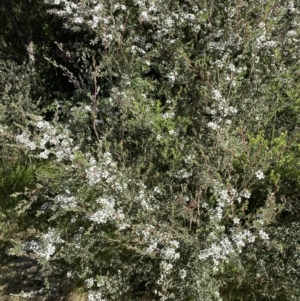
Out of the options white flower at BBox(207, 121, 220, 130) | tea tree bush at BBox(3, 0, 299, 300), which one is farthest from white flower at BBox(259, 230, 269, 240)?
white flower at BBox(207, 121, 220, 130)

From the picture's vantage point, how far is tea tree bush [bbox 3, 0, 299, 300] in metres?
2.36

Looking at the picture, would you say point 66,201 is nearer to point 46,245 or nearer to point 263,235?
point 46,245

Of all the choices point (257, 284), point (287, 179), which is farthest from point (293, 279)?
point (287, 179)

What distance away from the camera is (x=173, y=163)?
107 inches

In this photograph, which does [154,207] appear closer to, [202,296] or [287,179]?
[202,296]

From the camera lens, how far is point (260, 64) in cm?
326

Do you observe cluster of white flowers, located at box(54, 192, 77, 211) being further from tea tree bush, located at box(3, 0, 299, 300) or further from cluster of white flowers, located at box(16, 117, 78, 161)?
cluster of white flowers, located at box(16, 117, 78, 161)

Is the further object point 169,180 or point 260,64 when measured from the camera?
point 260,64

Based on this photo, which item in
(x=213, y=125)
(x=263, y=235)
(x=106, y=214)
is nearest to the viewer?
(x=106, y=214)

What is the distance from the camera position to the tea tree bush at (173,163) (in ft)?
7.73

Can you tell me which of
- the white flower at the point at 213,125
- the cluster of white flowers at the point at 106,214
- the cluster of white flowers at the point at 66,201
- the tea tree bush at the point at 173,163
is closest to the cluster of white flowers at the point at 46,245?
the tea tree bush at the point at 173,163

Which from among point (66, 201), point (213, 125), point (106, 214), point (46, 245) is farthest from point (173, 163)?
point (46, 245)

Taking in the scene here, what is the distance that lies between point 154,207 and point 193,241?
36 cm

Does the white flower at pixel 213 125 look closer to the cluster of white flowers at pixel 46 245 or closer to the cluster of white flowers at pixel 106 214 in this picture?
the cluster of white flowers at pixel 106 214
